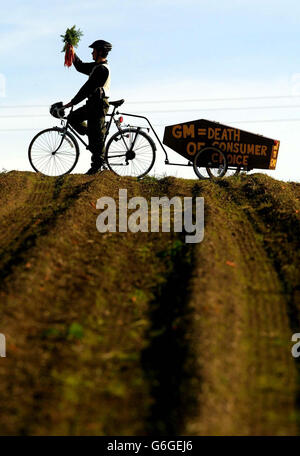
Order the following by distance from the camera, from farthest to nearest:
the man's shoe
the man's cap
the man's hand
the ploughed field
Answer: the man's shoe → the man's hand → the man's cap → the ploughed field

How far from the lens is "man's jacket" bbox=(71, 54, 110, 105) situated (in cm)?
1345

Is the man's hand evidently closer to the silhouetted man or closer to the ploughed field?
the silhouetted man

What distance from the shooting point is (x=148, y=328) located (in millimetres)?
7074

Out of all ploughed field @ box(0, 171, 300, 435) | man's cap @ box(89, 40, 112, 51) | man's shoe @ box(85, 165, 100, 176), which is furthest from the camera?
man's shoe @ box(85, 165, 100, 176)

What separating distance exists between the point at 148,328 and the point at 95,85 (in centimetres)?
777

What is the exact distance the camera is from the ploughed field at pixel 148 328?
5633mm

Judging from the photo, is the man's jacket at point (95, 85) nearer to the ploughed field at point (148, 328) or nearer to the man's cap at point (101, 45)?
the man's cap at point (101, 45)

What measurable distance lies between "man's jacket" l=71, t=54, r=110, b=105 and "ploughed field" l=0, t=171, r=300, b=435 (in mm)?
3420

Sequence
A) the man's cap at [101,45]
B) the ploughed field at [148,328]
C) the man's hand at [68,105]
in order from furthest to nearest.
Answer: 1. the man's hand at [68,105]
2. the man's cap at [101,45]
3. the ploughed field at [148,328]

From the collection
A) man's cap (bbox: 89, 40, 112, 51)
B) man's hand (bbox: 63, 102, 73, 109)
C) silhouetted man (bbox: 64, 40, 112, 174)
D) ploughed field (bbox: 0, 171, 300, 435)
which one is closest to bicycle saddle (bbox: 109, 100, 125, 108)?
silhouetted man (bbox: 64, 40, 112, 174)

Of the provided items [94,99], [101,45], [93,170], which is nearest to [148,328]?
[94,99]

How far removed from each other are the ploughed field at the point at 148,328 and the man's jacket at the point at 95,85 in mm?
3420

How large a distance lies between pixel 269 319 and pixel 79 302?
2284 mm

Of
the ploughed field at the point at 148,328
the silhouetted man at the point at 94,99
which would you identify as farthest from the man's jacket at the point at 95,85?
the ploughed field at the point at 148,328
